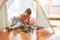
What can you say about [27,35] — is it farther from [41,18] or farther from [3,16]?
[3,16]

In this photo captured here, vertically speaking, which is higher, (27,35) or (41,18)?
(41,18)

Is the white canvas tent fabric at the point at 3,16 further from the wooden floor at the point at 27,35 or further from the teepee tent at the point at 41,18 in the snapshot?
the teepee tent at the point at 41,18

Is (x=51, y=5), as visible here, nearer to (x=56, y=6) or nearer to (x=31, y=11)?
(x=56, y=6)

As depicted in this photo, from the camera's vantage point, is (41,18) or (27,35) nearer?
(27,35)

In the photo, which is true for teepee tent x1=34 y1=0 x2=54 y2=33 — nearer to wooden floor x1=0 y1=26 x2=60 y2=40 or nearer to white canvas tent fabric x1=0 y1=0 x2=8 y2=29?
wooden floor x1=0 y1=26 x2=60 y2=40

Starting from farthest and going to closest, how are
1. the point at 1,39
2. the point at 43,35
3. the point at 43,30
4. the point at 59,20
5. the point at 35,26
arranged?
the point at 59,20 < the point at 35,26 < the point at 43,30 < the point at 43,35 < the point at 1,39

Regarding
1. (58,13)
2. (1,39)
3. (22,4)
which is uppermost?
(22,4)

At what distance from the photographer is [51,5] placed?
3049mm

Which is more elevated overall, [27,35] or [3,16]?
[3,16]

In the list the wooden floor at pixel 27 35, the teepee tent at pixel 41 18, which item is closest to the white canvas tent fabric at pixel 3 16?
the wooden floor at pixel 27 35

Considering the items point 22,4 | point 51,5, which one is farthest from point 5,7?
point 51,5

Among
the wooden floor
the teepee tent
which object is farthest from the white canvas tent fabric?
the teepee tent

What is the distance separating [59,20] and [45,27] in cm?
54

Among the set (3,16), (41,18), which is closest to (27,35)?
(41,18)
